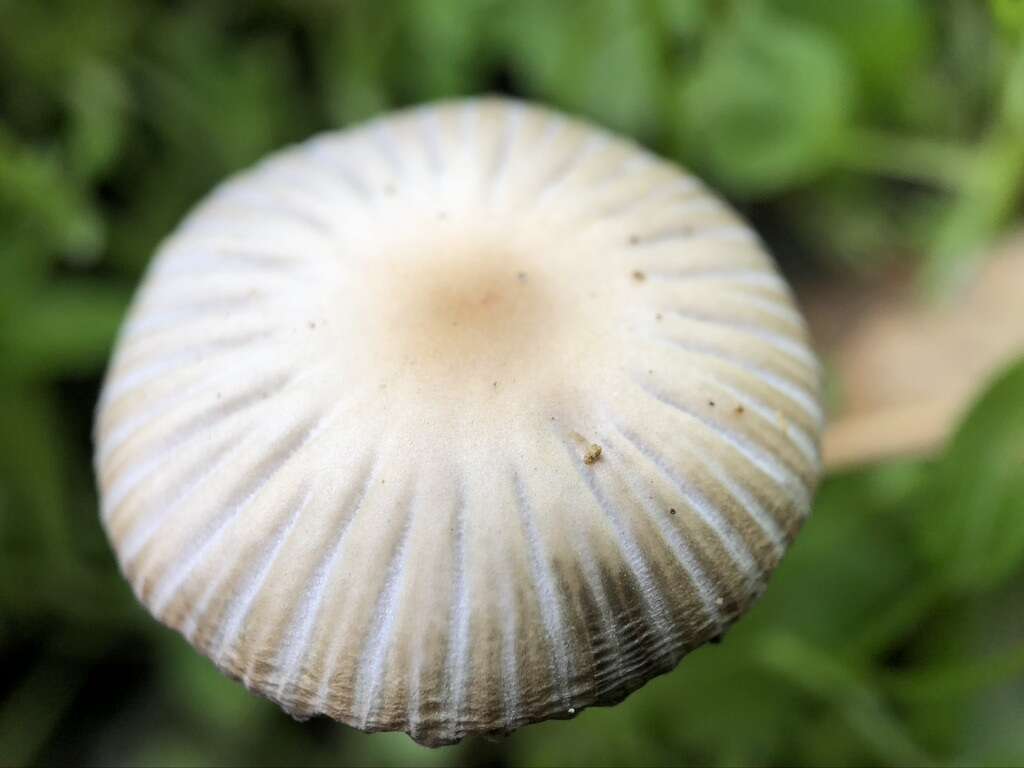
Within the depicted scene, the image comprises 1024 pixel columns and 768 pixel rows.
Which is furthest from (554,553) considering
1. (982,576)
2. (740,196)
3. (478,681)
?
(740,196)

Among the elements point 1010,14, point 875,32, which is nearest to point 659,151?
point 875,32

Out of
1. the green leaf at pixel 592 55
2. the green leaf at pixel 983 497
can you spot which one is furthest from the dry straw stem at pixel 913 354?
the green leaf at pixel 592 55

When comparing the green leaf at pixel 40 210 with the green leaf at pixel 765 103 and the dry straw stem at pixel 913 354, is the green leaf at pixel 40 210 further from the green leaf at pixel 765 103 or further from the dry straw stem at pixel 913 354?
the dry straw stem at pixel 913 354

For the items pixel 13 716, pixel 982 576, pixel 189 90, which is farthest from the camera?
pixel 189 90

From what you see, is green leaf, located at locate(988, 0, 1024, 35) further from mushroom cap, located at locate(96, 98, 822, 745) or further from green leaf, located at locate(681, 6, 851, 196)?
green leaf, located at locate(681, 6, 851, 196)

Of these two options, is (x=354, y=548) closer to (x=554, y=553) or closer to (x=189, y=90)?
(x=554, y=553)

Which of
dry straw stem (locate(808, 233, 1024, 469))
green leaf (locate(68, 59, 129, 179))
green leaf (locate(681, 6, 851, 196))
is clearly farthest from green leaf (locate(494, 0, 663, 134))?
green leaf (locate(68, 59, 129, 179))

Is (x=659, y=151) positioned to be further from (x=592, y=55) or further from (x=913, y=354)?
(x=913, y=354)

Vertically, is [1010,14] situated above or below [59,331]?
above
